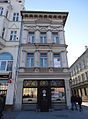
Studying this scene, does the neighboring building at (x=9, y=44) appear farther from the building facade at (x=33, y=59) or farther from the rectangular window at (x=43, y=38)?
the rectangular window at (x=43, y=38)

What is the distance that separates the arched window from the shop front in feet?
10.7

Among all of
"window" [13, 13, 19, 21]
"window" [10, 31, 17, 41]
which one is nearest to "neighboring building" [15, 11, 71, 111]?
"window" [13, 13, 19, 21]

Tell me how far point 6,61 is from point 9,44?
2765mm

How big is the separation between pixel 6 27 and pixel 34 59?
7101mm

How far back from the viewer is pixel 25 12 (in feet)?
48.9

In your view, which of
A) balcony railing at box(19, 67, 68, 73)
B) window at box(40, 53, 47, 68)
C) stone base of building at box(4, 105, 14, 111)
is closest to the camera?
stone base of building at box(4, 105, 14, 111)

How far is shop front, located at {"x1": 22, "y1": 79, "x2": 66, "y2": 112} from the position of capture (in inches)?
421

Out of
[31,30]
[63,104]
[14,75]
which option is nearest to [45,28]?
[31,30]

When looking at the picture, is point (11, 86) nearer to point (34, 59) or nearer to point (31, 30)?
point (34, 59)

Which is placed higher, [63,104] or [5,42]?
[5,42]

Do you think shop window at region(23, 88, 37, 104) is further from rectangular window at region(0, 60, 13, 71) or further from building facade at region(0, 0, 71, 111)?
rectangular window at region(0, 60, 13, 71)

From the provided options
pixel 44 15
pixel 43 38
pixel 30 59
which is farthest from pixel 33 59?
pixel 44 15

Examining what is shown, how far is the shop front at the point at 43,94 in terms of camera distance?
10695mm

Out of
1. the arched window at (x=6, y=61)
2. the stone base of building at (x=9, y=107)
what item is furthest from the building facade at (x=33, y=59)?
the stone base of building at (x=9, y=107)
